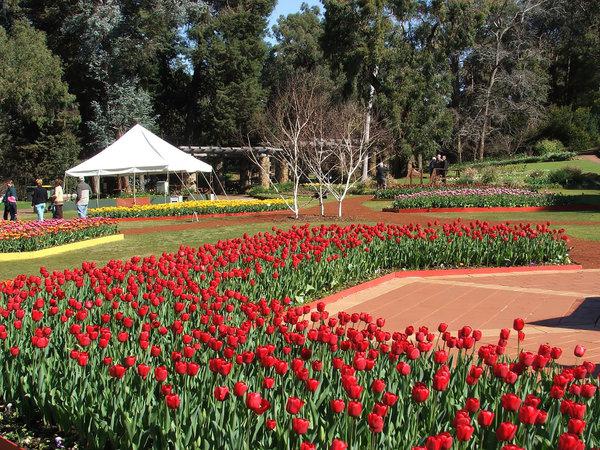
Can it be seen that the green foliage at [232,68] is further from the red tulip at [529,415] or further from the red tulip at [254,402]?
the red tulip at [529,415]

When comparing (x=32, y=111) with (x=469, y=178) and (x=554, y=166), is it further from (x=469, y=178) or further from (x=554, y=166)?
(x=554, y=166)

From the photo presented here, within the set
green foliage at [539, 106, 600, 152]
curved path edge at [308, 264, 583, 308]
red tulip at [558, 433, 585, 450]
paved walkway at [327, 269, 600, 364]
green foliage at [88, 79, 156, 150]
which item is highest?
green foliage at [88, 79, 156, 150]

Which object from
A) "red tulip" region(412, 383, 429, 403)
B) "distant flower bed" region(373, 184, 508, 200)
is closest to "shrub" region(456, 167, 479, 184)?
"distant flower bed" region(373, 184, 508, 200)

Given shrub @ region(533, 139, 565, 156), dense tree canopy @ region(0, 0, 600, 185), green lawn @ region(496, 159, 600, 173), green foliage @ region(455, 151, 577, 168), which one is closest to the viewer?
green lawn @ region(496, 159, 600, 173)

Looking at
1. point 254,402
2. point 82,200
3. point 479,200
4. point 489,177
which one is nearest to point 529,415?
point 254,402

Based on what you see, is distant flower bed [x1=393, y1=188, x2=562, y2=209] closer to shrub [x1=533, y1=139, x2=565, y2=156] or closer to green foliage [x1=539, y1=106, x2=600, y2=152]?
shrub [x1=533, y1=139, x2=565, y2=156]

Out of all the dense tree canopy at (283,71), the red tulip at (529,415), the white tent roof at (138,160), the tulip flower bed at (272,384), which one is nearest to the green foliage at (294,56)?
the dense tree canopy at (283,71)

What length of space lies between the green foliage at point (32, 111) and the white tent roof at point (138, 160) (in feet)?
48.7

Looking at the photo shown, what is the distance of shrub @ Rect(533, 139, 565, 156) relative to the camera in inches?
1756

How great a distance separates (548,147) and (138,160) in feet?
96.3

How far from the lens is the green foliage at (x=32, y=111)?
37.8 meters

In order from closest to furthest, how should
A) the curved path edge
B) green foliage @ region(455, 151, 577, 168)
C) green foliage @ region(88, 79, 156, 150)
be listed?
Result: 1. the curved path edge
2. green foliage @ region(88, 79, 156, 150)
3. green foliage @ region(455, 151, 577, 168)

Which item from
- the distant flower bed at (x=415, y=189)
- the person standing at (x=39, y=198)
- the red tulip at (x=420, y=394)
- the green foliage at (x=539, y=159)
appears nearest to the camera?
the red tulip at (x=420, y=394)

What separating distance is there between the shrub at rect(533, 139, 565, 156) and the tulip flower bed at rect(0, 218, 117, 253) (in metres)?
34.7
